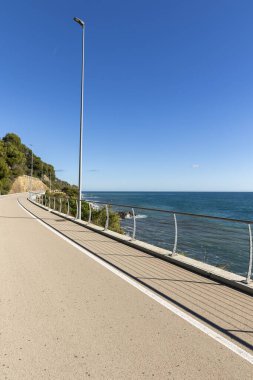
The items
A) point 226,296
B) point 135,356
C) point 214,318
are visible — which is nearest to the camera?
point 135,356

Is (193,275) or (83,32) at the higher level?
(83,32)

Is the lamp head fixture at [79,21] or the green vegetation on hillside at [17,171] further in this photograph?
the green vegetation on hillside at [17,171]

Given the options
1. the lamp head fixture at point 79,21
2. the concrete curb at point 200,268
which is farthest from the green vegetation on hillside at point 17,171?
the concrete curb at point 200,268

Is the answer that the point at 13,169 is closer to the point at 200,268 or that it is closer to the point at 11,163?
the point at 11,163

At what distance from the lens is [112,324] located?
165 inches

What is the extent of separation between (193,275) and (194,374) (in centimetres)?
381

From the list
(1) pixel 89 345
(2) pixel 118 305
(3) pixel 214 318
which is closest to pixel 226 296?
(3) pixel 214 318

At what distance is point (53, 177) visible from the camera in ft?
521

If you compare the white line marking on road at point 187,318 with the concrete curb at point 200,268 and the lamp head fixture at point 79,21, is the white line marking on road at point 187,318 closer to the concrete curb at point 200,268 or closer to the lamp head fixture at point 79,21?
the concrete curb at point 200,268

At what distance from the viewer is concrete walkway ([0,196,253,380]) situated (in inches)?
124

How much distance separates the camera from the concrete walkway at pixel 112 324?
3162 millimetres

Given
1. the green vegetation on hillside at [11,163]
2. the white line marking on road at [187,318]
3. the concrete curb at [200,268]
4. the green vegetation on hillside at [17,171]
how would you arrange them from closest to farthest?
1. the white line marking on road at [187,318]
2. the concrete curb at [200,268]
3. the green vegetation on hillside at [17,171]
4. the green vegetation on hillside at [11,163]

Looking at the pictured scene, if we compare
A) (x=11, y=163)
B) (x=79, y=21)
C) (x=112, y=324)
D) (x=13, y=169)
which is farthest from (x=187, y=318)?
(x=13, y=169)

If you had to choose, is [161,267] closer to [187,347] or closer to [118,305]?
[118,305]
